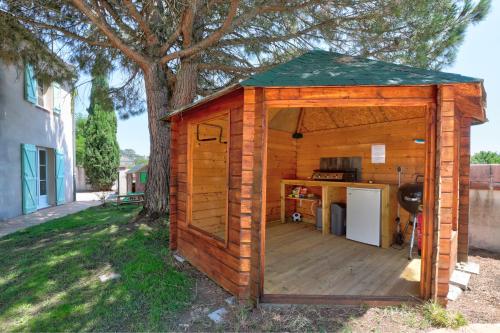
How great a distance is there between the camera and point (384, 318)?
2191mm

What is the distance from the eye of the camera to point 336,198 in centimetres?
491

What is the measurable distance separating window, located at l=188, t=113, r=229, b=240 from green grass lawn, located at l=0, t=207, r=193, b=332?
2.51 ft

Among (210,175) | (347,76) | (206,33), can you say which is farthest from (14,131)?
(347,76)

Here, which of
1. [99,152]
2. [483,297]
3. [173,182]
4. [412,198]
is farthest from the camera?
[99,152]

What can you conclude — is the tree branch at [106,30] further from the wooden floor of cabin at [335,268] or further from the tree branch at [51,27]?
the wooden floor of cabin at [335,268]

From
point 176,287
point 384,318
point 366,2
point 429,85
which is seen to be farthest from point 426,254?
point 366,2

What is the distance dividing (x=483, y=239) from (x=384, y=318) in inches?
126

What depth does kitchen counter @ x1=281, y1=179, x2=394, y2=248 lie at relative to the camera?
4.04m

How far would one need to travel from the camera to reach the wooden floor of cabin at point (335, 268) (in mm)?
2629

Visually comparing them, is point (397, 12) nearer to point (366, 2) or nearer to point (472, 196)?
point (366, 2)

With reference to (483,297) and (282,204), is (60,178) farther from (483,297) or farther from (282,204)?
(483,297)

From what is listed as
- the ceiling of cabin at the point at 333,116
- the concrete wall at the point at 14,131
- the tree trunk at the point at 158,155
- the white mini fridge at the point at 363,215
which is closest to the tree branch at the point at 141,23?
the tree trunk at the point at 158,155

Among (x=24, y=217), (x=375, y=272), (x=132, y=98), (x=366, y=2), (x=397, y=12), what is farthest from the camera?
(x=132, y=98)

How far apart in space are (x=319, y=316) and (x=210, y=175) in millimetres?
2736
